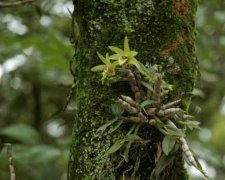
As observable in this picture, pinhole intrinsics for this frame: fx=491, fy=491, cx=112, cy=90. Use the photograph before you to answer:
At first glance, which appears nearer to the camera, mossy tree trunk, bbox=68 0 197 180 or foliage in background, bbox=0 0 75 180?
mossy tree trunk, bbox=68 0 197 180

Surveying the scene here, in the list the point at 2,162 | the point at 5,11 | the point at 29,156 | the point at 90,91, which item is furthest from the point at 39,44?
the point at 90,91

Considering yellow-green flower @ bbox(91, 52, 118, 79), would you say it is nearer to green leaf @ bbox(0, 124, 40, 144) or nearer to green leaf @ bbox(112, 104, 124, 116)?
green leaf @ bbox(112, 104, 124, 116)

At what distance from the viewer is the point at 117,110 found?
45.4 inches

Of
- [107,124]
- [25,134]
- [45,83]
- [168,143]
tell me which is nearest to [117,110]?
[107,124]

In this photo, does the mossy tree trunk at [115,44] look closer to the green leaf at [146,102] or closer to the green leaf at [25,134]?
the green leaf at [146,102]

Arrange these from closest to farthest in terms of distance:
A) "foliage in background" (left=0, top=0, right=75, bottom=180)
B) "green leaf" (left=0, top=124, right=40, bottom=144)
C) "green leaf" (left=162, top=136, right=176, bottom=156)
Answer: "green leaf" (left=162, top=136, right=176, bottom=156) → "green leaf" (left=0, top=124, right=40, bottom=144) → "foliage in background" (left=0, top=0, right=75, bottom=180)

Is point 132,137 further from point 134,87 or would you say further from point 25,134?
point 25,134

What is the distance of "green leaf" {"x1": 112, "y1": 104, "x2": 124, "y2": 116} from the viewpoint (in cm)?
115

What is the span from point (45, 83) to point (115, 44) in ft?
10.1

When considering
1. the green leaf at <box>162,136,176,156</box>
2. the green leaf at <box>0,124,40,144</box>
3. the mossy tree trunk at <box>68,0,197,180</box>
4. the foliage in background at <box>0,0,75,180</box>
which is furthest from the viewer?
the foliage in background at <box>0,0,75,180</box>

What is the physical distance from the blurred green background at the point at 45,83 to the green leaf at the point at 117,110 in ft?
5.34

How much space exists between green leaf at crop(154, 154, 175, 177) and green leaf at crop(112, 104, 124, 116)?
14 cm

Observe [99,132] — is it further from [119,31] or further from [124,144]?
[119,31]

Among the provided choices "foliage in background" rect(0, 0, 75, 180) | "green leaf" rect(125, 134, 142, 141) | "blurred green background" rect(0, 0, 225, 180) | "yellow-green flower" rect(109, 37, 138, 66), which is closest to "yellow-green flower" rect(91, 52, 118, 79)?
"yellow-green flower" rect(109, 37, 138, 66)
